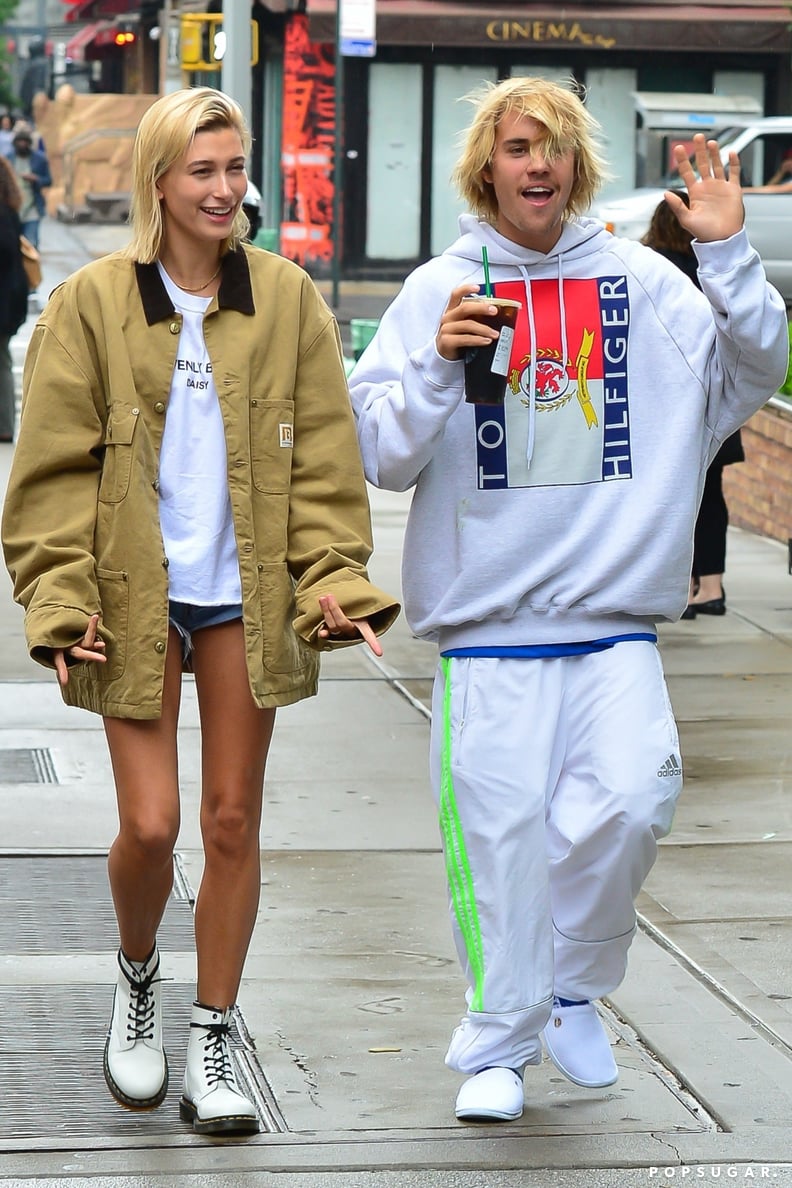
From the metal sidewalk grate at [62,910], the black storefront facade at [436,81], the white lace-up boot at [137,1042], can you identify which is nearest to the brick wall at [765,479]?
the metal sidewalk grate at [62,910]

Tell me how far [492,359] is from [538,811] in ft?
2.84

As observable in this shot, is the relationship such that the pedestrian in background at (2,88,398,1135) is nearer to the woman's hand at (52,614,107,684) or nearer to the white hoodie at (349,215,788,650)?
the woman's hand at (52,614,107,684)

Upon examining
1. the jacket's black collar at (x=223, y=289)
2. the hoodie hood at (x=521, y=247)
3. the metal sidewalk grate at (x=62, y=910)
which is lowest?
the metal sidewalk grate at (x=62, y=910)

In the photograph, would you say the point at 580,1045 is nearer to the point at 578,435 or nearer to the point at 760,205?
the point at 578,435

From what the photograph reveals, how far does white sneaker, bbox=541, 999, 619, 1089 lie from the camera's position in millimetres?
4262

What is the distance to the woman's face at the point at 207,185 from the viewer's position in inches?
156

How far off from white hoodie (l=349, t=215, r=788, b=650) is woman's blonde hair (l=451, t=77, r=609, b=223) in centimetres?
7

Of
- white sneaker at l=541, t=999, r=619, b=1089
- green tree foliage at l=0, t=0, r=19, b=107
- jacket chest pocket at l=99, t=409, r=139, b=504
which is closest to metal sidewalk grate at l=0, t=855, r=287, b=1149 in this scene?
white sneaker at l=541, t=999, r=619, b=1089

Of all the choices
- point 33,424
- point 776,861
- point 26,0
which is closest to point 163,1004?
point 33,424

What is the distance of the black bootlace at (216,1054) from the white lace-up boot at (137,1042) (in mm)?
142

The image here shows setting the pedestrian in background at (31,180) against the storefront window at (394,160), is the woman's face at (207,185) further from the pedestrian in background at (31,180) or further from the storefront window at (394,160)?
the storefront window at (394,160)

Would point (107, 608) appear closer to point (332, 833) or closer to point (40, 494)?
point (40, 494)

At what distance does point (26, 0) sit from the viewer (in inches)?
4154

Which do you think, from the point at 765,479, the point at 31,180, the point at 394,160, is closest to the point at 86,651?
the point at 765,479
